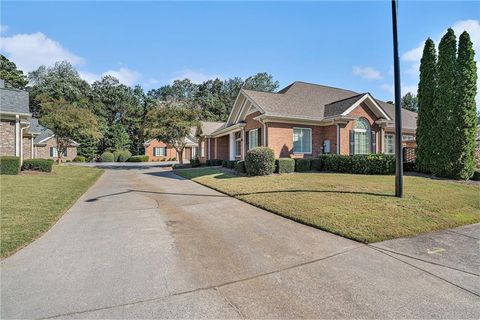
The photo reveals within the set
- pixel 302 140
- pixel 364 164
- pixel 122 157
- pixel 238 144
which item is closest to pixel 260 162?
pixel 302 140

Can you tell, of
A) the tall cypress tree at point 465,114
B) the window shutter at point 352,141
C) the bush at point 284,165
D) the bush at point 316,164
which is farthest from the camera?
the window shutter at point 352,141

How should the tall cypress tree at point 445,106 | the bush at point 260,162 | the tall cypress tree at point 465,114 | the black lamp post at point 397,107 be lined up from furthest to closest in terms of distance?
the bush at point 260,162 → the tall cypress tree at point 445,106 → the tall cypress tree at point 465,114 → the black lamp post at point 397,107

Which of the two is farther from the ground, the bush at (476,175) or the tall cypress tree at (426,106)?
the tall cypress tree at (426,106)

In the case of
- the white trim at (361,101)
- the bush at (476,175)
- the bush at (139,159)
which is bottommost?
the bush at (476,175)

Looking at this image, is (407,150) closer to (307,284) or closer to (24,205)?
(307,284)

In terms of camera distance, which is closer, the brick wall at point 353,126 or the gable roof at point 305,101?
the gable roof at point 305,101

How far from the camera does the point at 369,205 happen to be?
7262mm

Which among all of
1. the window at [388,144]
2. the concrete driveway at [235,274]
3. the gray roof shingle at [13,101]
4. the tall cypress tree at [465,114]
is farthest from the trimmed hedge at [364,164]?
the gray roof shingle at [13,101]

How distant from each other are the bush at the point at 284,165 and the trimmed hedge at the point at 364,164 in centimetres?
258

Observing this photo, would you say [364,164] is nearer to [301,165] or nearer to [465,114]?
[301,165]

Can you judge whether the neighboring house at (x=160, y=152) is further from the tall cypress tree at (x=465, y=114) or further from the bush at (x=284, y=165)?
the tall cypress tree at (x=465, y=114)

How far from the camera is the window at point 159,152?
5066cm

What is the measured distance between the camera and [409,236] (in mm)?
5293

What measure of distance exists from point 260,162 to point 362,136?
29.4ft
